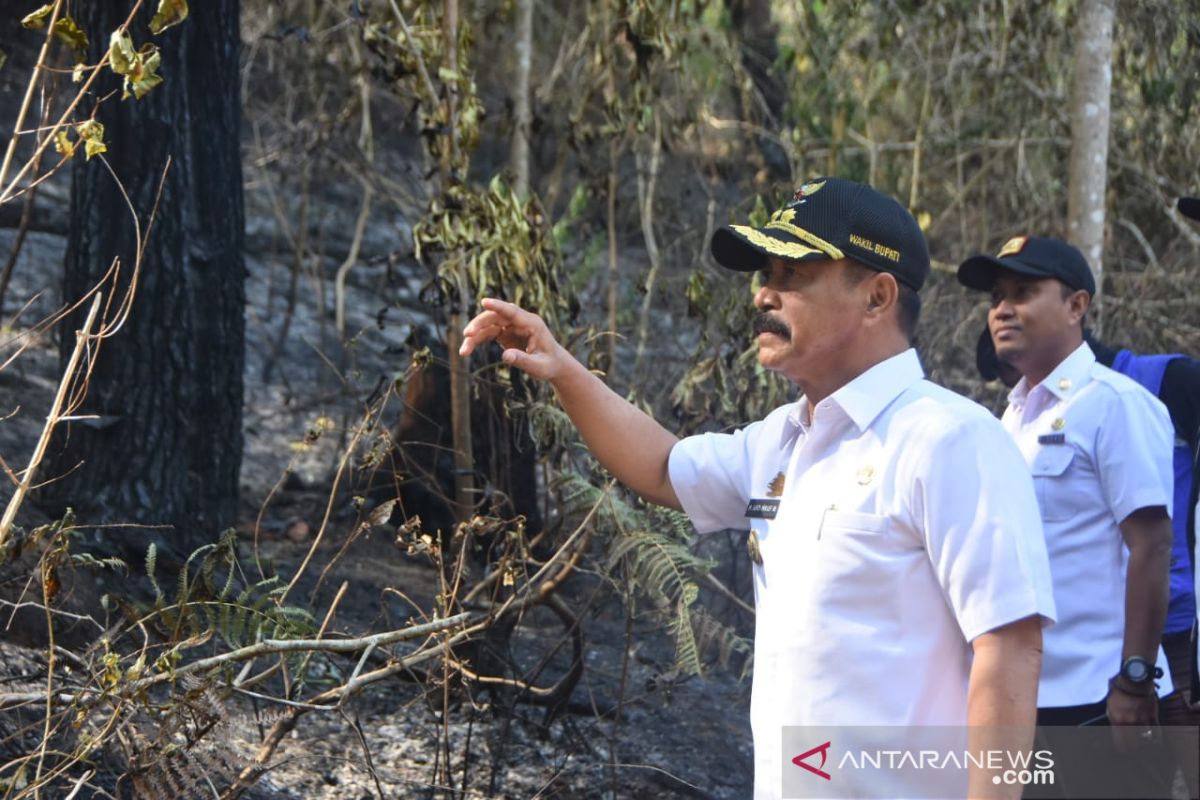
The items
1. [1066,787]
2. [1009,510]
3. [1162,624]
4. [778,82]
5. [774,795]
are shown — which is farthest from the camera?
[778,82]

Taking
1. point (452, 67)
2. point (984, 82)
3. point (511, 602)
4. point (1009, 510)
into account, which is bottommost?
point (511, 602)

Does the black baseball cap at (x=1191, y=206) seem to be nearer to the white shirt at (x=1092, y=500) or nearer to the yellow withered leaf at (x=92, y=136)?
the white shirt at (x=1092, y=500)

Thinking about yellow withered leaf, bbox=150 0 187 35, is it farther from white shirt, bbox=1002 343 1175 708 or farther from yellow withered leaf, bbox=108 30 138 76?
white shirt, bbox=1002 343 1175 708

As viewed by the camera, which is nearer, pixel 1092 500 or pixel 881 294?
pixel 881 294

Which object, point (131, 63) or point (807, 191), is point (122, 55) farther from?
point (807, 191)

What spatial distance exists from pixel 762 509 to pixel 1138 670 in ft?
4.81

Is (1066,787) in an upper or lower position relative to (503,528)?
lower

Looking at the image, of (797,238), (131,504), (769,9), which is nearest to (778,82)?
(769,9)

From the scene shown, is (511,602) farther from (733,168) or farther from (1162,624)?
(733,168)

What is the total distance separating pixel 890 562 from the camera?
2506 mm

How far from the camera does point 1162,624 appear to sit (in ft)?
12.4

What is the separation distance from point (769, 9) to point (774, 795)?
32.1 feet

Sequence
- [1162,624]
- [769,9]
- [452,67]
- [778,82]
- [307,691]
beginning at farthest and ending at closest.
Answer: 1. [769,9]
2. [778,82]
3. [452,67]
4. [307,691]
5. [1162,624]

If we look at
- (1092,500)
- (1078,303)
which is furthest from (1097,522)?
(1078,303)
